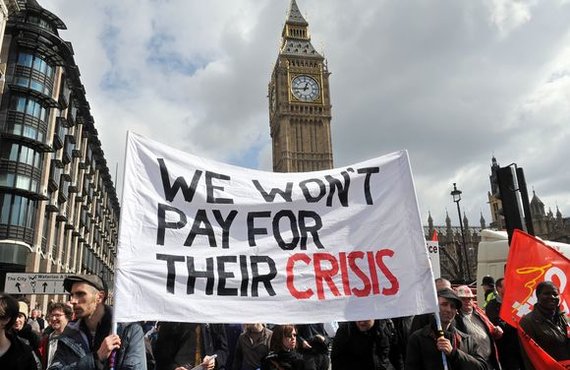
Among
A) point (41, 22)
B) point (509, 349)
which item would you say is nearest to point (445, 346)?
point (509, 349)

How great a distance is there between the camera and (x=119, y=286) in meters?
3.35

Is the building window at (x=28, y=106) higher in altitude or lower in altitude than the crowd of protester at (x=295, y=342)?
higher

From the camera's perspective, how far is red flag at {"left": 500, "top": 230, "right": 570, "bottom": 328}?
5141mm

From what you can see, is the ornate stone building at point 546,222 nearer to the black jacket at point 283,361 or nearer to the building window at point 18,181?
the building window at point 18,181

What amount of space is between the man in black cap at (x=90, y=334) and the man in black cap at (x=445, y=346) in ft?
7.13

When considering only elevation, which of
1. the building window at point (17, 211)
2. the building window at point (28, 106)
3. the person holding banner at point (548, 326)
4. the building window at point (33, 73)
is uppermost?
the building window at point (33, 73)

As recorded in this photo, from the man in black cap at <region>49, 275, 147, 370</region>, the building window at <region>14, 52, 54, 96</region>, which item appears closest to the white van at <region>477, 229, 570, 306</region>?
the man in black cap at <region>49, 275, 147, 370</region>

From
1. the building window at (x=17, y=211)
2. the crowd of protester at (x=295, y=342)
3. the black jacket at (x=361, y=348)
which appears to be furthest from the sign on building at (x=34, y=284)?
the building window at (x=17, y=211)

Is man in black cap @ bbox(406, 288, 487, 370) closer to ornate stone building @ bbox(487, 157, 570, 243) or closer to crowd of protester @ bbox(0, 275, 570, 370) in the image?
crowd of protester @ bbox(0, 275, 570, 370)

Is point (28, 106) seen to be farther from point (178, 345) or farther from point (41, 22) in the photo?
point (178, 345)

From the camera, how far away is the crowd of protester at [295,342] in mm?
3338

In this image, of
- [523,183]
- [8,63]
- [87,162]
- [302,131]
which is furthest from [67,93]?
[302,131]

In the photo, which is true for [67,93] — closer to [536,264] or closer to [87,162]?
[87,162]

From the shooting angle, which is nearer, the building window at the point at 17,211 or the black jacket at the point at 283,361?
the black jacket at the point at 283,361
